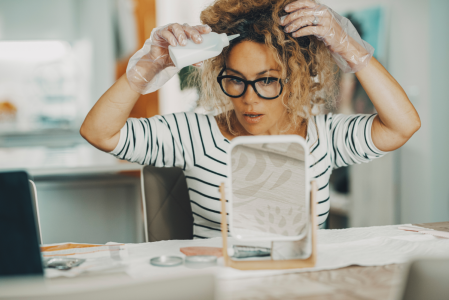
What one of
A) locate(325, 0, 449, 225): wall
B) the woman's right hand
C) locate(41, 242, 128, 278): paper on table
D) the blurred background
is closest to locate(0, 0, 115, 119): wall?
the blurred background

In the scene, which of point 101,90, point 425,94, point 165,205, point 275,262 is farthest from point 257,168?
point 101,90

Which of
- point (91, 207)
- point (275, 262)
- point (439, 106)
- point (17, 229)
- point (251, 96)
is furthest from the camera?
point (439, 106)

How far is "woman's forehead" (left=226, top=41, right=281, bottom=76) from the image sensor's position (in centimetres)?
99

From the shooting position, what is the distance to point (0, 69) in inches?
142

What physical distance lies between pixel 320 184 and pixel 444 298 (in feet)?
2.20

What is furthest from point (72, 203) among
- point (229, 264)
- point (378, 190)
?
point (378, 190)

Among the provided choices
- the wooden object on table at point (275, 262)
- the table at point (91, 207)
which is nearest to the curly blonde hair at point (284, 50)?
the wooden object on table at point (275, 262)

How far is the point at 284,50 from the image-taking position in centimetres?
100

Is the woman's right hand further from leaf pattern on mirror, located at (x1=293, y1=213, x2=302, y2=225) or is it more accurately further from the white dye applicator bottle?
leaf pattern on mirror, located at (x1=293, y1=213, x2=302, y2=225)

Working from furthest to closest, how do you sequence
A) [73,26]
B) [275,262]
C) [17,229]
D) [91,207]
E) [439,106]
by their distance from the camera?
[73,26], [439,106], [91,207], [275,262], [17,229]

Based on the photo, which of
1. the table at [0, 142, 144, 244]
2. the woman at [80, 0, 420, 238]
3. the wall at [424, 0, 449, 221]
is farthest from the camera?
→ the wall at [424, 0, 449, 221]

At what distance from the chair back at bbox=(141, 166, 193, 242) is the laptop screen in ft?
2.04

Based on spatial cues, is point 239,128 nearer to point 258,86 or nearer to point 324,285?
point 258,86

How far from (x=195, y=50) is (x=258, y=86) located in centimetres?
22
